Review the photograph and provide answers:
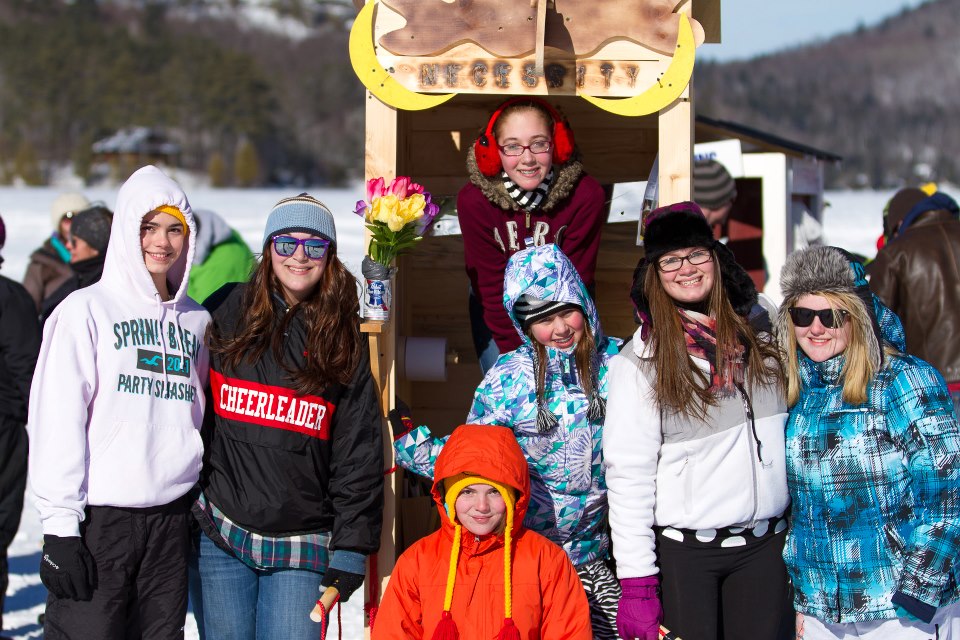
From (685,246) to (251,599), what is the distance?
5.55 feet

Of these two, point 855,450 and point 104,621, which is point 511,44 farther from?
point 104,621

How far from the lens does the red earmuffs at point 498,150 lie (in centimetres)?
386

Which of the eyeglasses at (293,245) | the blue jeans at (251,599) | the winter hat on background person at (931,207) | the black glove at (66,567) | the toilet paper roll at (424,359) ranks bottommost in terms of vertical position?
the blue jeans at (251,599)

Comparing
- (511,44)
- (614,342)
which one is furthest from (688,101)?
(614,342)

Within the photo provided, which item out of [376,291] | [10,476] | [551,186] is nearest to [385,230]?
[376,291]

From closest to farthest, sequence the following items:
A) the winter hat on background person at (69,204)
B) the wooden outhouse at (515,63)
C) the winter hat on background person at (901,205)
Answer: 1. the wooden outhouse at (515,63)
2. the winter hat on background person at (901,205)
3. the winter hat on background person at (69,204)

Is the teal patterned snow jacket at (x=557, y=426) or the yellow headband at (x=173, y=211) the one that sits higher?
the yellow headband at (x=173, y=211)

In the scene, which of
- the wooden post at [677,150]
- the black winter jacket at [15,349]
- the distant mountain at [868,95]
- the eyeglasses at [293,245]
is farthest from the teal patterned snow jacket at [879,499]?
the distant mountain at [868,95]

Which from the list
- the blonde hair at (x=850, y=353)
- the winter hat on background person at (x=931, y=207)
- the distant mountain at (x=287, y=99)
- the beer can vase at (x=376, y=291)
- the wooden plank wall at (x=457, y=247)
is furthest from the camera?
the distant mountain at (x=287, y=99)

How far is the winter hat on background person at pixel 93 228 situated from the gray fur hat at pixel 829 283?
3752mm

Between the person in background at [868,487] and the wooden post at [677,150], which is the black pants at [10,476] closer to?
the wooden post at [677,150]

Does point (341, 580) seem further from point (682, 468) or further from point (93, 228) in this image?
point (93, 228)

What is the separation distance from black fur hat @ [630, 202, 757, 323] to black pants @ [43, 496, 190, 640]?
156cm

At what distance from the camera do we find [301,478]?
3.10 meters
